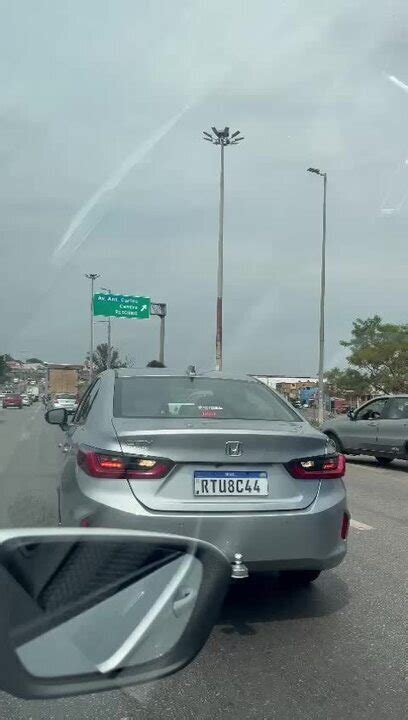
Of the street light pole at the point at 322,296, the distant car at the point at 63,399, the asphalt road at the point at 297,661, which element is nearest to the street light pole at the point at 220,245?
the street light pole at the point at 322,296

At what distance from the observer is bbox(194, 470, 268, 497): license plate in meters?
4.39

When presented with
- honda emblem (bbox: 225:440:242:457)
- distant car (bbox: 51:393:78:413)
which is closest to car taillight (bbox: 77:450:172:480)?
honda emblem (bbox: 225:440:242:457)

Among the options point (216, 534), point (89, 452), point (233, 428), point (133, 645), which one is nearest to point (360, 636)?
point (216, 534)

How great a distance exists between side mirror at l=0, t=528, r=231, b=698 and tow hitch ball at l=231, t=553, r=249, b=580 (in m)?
1.84

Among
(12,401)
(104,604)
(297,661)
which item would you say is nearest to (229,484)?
(297,661)

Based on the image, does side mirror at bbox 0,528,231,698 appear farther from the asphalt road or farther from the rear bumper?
the rear bumper

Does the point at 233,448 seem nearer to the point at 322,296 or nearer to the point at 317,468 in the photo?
the point at 317,468

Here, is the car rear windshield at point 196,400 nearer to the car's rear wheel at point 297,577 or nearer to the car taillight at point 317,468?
the car taillight at point 317,468

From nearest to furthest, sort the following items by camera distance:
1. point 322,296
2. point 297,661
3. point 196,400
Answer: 1. point 297,661
2. point 196,400
3. point 322,296


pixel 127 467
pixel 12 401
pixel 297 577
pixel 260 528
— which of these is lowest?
pixel 12 401

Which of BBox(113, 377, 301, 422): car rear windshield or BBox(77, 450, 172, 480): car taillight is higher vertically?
BBox(113, 377, 301, 422): car rear windshield

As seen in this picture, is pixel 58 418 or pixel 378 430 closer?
pixel 58 418

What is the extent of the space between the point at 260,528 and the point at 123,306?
121 ft

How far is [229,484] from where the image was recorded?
4.43 metres
